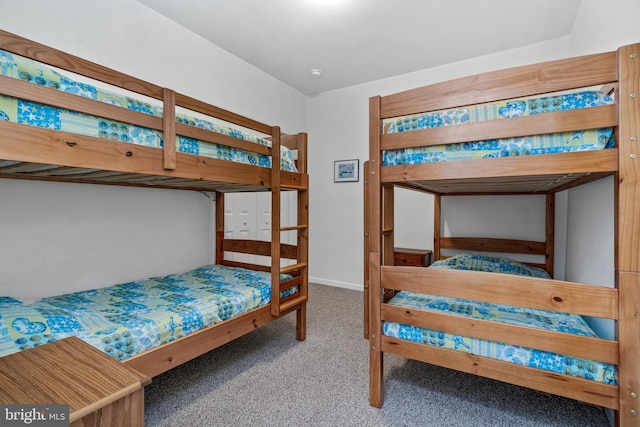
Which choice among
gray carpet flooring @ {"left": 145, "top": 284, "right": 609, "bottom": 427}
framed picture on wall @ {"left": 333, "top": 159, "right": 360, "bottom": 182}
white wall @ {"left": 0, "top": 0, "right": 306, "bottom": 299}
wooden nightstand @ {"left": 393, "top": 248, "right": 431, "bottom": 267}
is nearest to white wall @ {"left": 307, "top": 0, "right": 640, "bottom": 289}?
framed picture on wall @ {"left": 333, "top": 159, "right": 360, "bottom": 182}

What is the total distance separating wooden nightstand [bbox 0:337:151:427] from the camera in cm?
67

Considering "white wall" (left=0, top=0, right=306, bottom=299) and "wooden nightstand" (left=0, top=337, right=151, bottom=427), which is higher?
"white wall" (left=0, top=0, right=306, bottom=299)

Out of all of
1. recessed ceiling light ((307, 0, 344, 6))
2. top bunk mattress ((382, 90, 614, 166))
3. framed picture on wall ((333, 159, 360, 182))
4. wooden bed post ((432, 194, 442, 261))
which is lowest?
wooden bed post ((432, 194, 442, 261))

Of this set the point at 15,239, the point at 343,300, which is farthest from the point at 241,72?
the point at 343,300

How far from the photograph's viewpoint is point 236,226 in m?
3.36

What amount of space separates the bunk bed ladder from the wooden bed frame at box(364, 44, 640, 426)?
817mm

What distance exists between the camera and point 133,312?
1630mm

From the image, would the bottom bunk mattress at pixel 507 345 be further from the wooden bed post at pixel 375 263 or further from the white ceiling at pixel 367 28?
the white ceiling at pixel 367 28

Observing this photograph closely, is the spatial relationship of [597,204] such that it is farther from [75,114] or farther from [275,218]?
[75,114]

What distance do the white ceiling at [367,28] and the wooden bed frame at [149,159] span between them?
3.75ft

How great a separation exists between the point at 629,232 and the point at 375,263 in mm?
1010

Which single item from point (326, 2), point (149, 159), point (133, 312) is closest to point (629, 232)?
point (149, 159)

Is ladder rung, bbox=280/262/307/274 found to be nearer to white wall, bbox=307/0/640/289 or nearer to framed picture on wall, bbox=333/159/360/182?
white wall, bbox=307/0/640/289

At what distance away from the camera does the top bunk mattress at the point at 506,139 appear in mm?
1190
